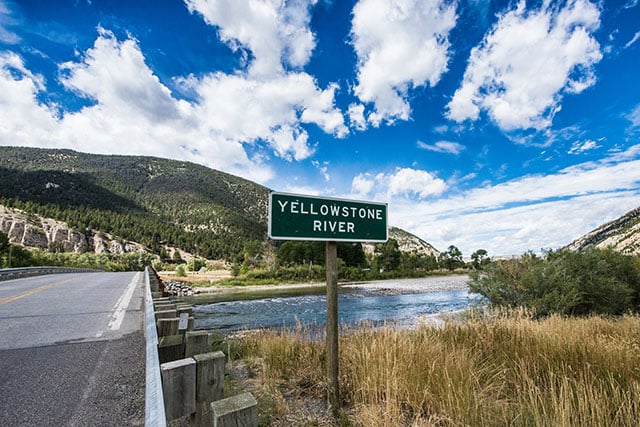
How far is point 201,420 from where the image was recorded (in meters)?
1.99

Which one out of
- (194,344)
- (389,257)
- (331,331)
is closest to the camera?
(194,344)

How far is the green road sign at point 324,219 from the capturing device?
2.78 meters

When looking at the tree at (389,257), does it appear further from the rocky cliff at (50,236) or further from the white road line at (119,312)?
the rocky cliff at (50,236)

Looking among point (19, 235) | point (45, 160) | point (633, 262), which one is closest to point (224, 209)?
point (19, 235)

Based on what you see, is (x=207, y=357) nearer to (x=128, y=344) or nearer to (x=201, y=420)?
(x=201, y=420)

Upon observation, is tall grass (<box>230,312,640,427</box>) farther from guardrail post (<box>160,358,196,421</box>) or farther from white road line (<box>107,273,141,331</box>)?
white road line (<box>107,273,141,331</box>)

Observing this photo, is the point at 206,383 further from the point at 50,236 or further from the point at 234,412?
the point at 50,236

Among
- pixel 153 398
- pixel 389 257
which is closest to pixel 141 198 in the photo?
pixel 389 257

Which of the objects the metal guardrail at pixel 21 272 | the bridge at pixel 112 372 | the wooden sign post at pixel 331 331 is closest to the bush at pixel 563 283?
the wooden sign post at pixel 331 331

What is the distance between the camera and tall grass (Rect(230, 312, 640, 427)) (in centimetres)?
257

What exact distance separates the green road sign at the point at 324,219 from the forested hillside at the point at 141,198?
300 ft

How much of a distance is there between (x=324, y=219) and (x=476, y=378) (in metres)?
2.20

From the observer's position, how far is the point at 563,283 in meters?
9.32

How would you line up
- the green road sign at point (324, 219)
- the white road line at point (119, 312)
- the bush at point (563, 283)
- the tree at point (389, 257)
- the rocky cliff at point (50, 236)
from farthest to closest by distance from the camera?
the rocky cliff at point (50, 236) < the tree at point (389, 257) < the bush at point (563, 283) < the white road line at point (119, 312) < the green road sign at point (324, 219)
